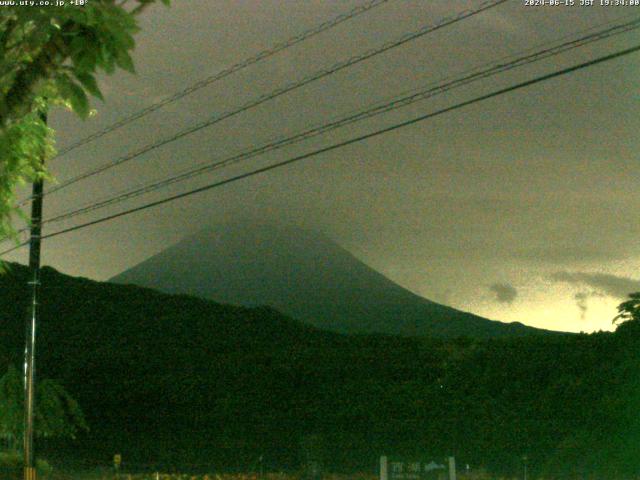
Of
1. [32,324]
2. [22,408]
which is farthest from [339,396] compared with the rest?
[32,324]

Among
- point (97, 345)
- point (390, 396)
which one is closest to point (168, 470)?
point (390, 396)

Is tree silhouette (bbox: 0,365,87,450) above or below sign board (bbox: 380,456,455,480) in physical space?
above

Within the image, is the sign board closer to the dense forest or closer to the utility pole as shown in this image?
the dense forest

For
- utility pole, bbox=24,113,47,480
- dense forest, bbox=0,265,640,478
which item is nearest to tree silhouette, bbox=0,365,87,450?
dense forest, bbox=0,265,640,478

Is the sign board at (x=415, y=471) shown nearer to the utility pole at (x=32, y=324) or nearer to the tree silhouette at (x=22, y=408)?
the utility pole at (x=32, y=324)

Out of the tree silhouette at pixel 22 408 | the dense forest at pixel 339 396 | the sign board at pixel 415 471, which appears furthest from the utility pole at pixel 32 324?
the sign board at pixel 415 471

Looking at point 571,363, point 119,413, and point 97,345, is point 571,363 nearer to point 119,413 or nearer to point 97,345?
point 119,413

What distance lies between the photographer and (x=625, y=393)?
2538 centimetres

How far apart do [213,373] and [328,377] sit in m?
5.18

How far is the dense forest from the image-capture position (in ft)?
87.7

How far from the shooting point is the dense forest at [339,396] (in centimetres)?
2673

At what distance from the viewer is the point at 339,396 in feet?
114

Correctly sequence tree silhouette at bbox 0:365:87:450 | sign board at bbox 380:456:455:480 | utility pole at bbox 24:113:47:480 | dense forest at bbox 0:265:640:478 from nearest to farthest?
sign board at bbox 380:456:455:480
utility pole at bbox 24:113:47:480
dense forest at bbox 0:265:640:478
tree silhouette at bbox 0:365:87:450

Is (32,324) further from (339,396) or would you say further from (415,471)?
(339,396)
